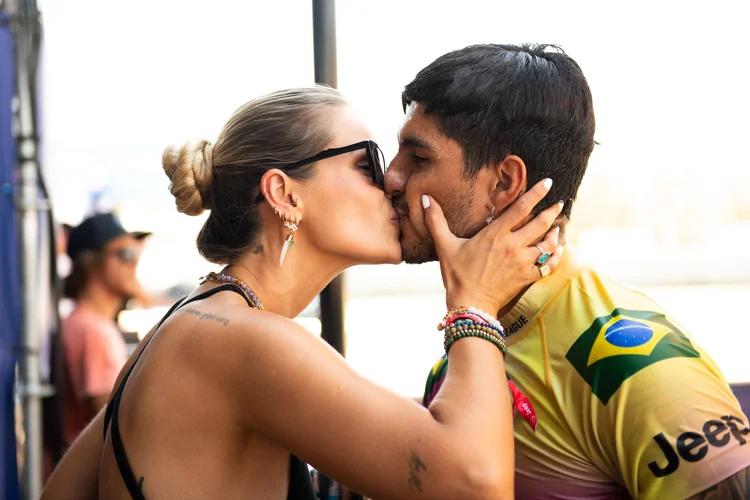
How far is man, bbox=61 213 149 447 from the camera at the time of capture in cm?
347

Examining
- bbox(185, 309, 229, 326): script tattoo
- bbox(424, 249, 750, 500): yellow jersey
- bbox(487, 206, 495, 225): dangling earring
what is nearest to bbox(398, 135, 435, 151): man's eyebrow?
bbox(487, 206, 495, 225): dangling earring

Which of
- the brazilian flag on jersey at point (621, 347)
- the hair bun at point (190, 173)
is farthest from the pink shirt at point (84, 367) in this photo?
the brazilian flag on jersey at point (621, 347)

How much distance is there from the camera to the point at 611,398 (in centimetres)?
149

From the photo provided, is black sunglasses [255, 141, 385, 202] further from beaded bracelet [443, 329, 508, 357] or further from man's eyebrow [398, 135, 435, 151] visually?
beaded bracelet [443, 329, 508, 357]

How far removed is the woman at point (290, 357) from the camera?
1.45 metres

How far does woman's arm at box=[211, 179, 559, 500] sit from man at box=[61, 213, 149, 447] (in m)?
2.15

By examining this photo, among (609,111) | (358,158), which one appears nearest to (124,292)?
(358,158)

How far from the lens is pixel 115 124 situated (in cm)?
394

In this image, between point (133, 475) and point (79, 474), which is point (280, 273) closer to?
point (133, 475)

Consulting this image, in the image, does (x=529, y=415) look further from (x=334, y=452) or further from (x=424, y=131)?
(x=424, y=131)

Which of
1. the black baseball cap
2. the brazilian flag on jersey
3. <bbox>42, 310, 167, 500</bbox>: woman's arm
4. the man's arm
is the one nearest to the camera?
the man's arm

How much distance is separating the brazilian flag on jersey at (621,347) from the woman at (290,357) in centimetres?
20

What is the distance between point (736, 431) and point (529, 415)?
42 cm

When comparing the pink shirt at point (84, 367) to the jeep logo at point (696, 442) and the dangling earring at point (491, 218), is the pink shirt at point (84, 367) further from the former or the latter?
the jeep logo at point (696, 442)
